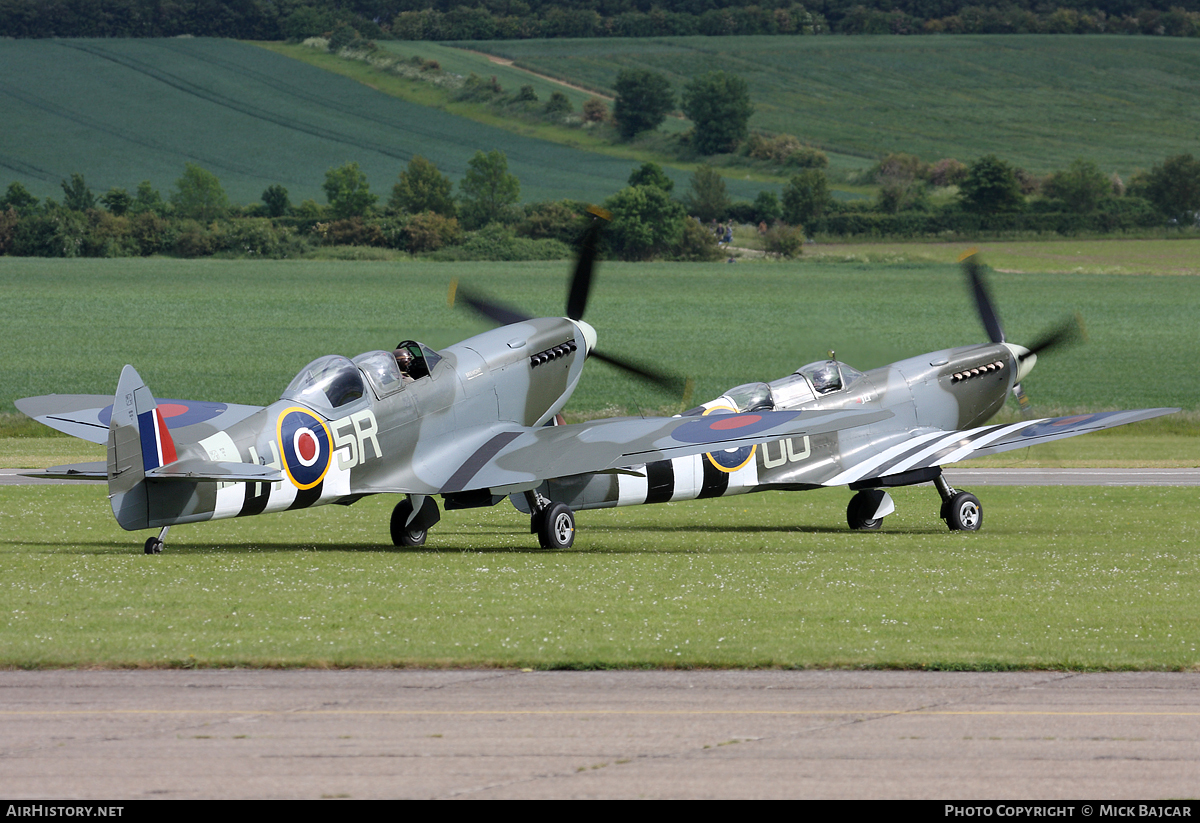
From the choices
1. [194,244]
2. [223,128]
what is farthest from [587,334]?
[223,128]

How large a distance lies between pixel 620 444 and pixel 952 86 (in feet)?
540

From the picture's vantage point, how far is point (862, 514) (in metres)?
21.8

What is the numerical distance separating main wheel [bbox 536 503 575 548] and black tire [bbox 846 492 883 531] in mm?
4969

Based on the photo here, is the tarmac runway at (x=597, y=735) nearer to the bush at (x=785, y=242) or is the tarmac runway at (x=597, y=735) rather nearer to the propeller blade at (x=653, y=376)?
the propeller blade at (x=653, y=376)

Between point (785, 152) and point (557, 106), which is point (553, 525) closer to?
point (785, 152)

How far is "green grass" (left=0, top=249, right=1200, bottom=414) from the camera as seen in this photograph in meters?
49.8

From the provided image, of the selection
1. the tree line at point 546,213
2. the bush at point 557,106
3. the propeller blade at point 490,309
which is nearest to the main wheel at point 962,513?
the propeller blade at point 490,309

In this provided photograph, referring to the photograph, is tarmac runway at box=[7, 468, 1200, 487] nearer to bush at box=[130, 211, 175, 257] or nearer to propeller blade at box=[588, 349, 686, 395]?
propeller blade at box=[588, 349, 686, 395]

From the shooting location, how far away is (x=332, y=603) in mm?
13883

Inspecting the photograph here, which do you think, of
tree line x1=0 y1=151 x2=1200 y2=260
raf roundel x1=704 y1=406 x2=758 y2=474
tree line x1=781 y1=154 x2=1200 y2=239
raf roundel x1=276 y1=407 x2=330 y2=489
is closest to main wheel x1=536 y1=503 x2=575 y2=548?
raf roundel x1=704 y1=406 x2=758 y2=474

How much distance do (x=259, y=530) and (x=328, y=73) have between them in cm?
15787

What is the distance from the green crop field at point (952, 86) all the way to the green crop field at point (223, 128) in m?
26.2

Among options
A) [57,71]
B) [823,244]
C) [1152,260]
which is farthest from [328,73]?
[1152,260]

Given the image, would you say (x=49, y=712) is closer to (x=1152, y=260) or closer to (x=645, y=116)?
(x=1152, y=260)
